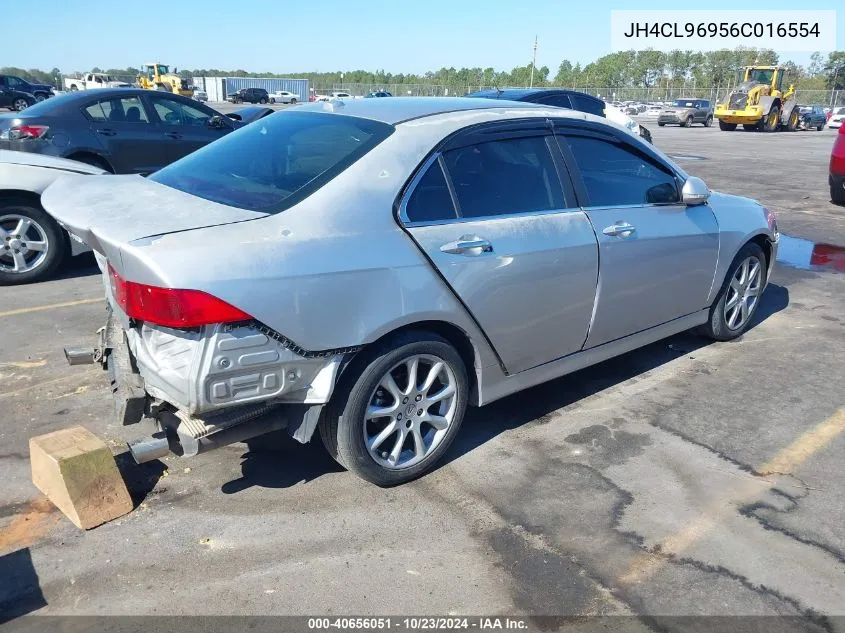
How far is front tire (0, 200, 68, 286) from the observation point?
6.27 metres

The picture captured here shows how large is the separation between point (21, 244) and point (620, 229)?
519cm

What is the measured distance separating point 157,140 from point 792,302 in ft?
24.4

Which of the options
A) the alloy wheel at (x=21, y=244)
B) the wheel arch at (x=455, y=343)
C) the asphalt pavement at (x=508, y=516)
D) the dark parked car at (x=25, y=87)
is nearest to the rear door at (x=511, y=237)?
the wheel arch at (x=455, y=343)

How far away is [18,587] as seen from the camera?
2.71m

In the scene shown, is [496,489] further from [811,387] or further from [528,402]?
[811,387]

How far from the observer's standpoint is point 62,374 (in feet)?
14.9

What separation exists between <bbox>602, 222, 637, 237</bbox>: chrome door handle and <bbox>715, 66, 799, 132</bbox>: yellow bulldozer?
33686 mm

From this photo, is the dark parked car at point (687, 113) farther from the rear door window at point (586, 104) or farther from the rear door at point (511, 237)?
the rear door at point (511, 237)

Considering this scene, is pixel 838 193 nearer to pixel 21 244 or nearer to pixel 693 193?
pixel 693 193

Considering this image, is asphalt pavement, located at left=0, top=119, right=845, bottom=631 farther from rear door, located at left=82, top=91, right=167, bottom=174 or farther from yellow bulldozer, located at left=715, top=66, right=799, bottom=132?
yellow bulldozer, located at left=715, top=66, right=799, bottom=132

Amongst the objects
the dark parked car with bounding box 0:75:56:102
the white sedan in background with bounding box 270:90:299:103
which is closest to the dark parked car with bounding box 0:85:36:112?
the dark parked car with bounding box 0:75:56:102

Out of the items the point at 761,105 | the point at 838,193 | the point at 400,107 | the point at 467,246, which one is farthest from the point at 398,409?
the point at 761,105

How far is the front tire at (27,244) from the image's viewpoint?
6.27 meters

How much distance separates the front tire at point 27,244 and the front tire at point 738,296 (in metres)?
5.52
